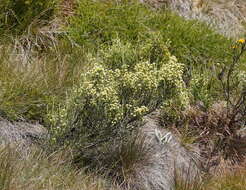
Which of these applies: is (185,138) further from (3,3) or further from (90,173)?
(3,3)

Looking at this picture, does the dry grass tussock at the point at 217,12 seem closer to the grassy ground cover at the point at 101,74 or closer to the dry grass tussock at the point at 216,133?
the grassy ground cover at the point at 101,74

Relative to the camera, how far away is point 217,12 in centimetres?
1029

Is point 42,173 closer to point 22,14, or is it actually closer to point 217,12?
point 22,14

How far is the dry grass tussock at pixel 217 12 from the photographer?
374 inches

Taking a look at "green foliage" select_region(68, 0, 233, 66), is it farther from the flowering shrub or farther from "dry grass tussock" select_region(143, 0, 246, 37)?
the flowering shrub

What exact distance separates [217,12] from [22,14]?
4534 mm

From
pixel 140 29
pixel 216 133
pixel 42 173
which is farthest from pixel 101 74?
pixel 140 29

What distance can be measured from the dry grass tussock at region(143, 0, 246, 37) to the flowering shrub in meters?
4.13

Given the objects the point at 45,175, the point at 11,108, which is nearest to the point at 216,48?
the point at 11,108

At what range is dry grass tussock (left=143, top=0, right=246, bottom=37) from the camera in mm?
9509

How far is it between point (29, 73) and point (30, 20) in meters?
1.36

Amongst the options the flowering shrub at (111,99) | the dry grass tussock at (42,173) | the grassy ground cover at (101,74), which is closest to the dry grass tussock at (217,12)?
Result: the grassy ground cover at (101,74)

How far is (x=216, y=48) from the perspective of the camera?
8.05 meters

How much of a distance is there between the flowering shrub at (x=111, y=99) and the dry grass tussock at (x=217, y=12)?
13.5 ft
